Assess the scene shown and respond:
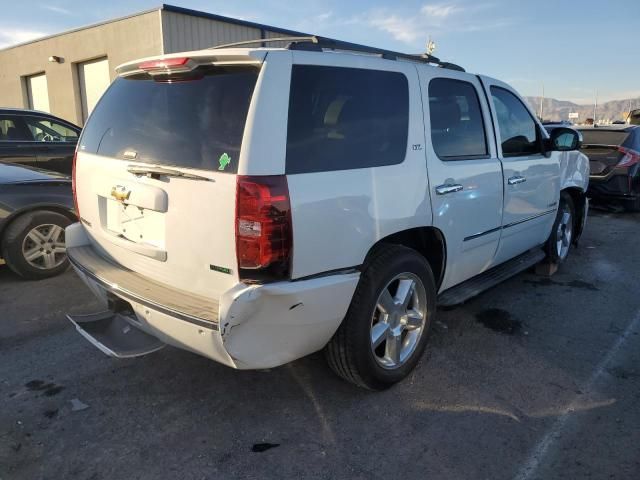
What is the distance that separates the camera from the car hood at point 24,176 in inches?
193

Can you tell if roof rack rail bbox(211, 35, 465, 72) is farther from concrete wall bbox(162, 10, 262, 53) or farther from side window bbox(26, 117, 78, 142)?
concrete wall bbox(162, 10, 262, 53)

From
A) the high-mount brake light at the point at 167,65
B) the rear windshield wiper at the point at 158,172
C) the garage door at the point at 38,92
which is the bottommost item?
the rear windshield wiper at the point at 158,172

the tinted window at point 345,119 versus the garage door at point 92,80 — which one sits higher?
the garage door at point 92,80

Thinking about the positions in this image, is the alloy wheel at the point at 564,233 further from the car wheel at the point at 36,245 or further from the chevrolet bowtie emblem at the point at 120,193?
the car wheel at the point at 36,245

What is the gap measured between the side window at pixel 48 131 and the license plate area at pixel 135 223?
4720 mm

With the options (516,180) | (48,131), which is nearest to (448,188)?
(516,180)

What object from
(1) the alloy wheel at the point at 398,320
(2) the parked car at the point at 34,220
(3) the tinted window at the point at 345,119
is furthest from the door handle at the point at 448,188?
(2) the parked car at the point at 34,220

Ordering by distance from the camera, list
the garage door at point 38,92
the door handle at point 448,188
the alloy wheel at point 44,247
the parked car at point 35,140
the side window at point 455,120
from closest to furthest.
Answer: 1. the door handle at point 448,188
2. the side window at point 455,120
3. the alloy wheel at point 44,247
4. the parked car at point 35,140
5. the garage door at point 38,92

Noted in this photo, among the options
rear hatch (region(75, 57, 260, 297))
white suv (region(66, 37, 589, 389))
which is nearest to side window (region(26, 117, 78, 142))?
white suv (region(66, 37, 589, 389))

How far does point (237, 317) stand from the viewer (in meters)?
2.29

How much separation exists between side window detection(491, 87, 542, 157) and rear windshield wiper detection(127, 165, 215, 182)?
2629mm

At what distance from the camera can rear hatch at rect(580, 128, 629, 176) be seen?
8297mm

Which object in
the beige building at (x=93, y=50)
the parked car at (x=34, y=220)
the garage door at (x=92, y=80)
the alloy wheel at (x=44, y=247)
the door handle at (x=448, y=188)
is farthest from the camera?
the garage door at (x=92, y=80)

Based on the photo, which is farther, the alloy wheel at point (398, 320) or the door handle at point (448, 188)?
the door handle at point (448, 188)
